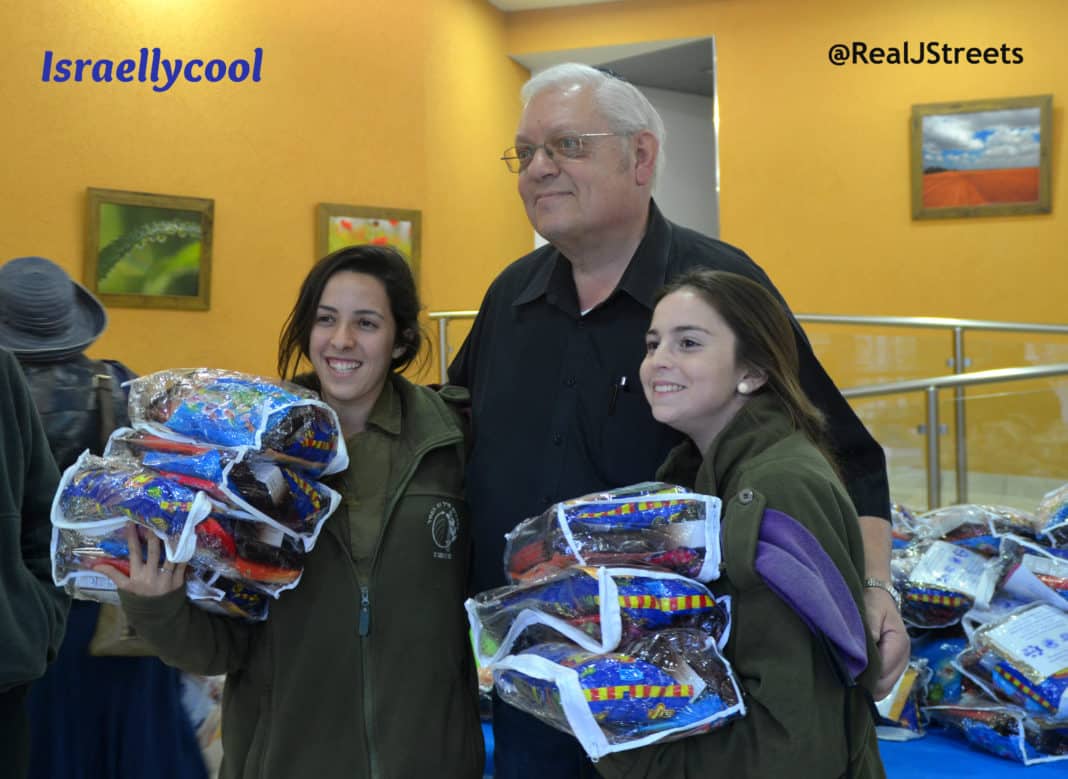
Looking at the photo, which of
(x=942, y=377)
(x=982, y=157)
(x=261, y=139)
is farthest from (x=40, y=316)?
(x=982, y=157)

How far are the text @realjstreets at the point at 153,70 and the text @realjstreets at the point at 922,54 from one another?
4456mm

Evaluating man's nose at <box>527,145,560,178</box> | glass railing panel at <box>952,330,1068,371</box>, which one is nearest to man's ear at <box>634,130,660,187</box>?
man's nose at <box>527,145,560,178</box>

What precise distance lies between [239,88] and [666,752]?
270 inches

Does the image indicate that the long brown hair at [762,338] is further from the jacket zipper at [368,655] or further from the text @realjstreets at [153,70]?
the text @realjstreets at [153,70]

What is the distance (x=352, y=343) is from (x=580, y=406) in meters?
0.42

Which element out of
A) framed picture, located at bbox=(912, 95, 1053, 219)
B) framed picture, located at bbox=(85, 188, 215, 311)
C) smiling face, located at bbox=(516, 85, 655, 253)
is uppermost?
framed picture, located at bbox=(912, 95, 1053, 219)

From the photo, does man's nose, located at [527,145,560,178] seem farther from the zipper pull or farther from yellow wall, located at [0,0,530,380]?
yellow wall, located at [0,0,530,380]

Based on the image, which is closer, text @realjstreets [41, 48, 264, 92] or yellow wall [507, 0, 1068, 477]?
text @realjstreets [41, 48, 264, 92]

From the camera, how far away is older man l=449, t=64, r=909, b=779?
193 centimetres

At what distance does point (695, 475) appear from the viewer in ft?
5.69

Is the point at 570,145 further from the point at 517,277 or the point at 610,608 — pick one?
the point at 610,608

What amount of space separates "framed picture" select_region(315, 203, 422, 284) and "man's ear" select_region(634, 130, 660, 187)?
5.60m

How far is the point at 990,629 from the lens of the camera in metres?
2.66

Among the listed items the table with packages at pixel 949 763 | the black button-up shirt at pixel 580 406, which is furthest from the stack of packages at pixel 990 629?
the black button-up shirt at pixel 580 406
